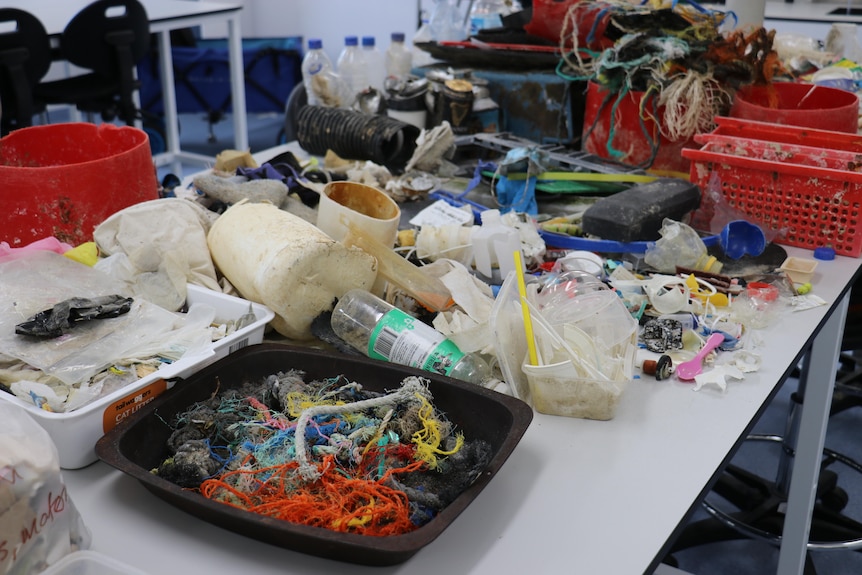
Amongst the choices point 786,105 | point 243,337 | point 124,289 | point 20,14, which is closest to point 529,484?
point 243,337

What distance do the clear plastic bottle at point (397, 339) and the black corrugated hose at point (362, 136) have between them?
29.7 inches

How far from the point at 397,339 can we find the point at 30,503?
0.47 metres

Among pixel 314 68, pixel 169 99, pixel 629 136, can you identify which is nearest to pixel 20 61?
pixel 169 99

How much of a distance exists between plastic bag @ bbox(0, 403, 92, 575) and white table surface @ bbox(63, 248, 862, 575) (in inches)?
3.1

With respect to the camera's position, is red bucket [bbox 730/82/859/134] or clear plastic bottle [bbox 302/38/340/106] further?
clear plastic bottle [bbox 302/38/340/106]

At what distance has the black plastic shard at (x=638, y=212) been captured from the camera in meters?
1.37

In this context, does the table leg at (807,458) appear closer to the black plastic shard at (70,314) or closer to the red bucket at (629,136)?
the red bucket at (629,136)

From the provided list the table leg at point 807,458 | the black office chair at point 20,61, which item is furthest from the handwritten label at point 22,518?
the black office chair at point 20,61

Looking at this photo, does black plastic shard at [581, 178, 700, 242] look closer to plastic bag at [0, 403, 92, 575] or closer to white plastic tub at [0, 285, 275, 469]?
white plastic tub at [0, 285, 275, 469]

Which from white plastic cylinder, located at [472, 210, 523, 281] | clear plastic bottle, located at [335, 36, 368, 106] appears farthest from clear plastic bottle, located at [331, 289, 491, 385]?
clear plastic bottle, located at [335, 36, 368, 106]

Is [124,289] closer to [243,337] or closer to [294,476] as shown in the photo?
[243,337]

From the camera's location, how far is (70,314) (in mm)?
957

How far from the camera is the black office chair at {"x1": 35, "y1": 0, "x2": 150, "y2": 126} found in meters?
3.50

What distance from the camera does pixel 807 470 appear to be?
155 cm
